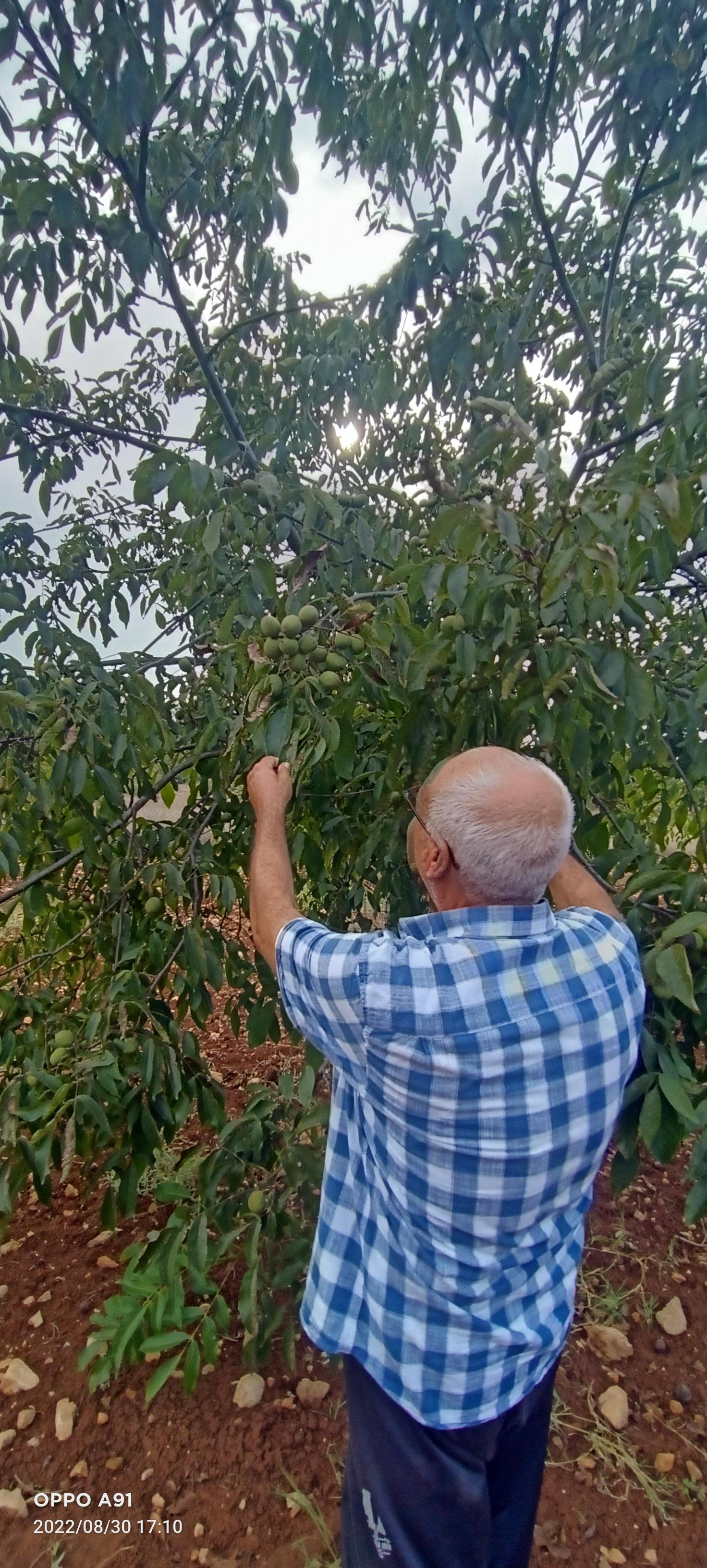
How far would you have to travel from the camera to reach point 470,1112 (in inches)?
44.4

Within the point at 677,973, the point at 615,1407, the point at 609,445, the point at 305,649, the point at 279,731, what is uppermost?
the point at 609,445

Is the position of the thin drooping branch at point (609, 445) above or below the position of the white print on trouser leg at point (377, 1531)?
above

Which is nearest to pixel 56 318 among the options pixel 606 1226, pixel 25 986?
pixel 25 986

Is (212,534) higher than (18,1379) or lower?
higher

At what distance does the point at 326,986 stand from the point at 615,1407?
6.58 ft

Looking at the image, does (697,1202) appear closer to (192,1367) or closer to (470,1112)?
(470,1112)

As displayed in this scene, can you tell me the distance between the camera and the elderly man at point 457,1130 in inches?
44.7

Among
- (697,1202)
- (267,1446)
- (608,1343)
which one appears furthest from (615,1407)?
(697,1202)

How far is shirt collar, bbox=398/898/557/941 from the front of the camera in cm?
120

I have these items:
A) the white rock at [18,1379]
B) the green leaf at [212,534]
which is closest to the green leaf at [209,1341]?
the white rock at [18,1379]

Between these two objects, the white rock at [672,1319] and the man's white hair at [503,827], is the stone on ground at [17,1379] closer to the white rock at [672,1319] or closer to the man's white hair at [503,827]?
the white rock at [672,1319]

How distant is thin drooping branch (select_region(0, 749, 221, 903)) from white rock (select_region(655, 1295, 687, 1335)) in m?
2.30

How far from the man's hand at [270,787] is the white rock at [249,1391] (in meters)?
1.79

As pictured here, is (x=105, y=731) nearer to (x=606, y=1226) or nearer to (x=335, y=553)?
(x=335, y=553)
